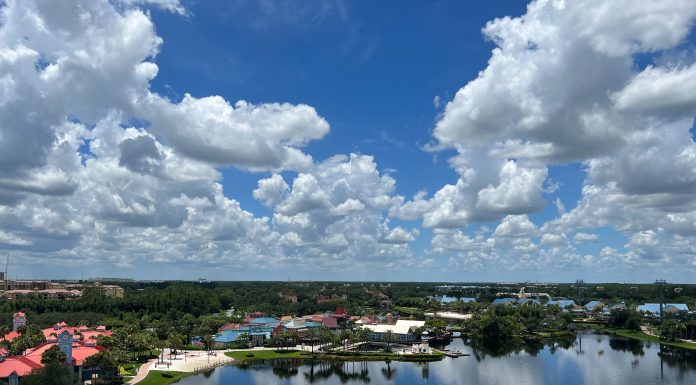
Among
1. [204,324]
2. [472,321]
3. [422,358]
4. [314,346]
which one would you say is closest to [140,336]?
[204,324]

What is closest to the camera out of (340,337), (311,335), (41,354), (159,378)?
(41,354)

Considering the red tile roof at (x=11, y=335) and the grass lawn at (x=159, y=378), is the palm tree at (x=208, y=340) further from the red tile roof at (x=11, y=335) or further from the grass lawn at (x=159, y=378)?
the red tile roof at (x=11, y=335)

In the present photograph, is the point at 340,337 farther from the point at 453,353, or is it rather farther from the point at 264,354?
the point at 453,353

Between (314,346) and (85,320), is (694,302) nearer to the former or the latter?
(314,346)

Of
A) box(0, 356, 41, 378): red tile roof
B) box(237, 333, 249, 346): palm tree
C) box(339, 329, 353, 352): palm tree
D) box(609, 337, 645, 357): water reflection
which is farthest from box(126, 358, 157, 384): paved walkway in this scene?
box(609, 337, 645, 357): water reflection

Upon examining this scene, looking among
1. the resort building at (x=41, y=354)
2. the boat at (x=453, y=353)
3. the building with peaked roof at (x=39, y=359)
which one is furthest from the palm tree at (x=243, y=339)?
the boat at (x=453, y=353)

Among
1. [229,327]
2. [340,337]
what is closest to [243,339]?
[229,327]
